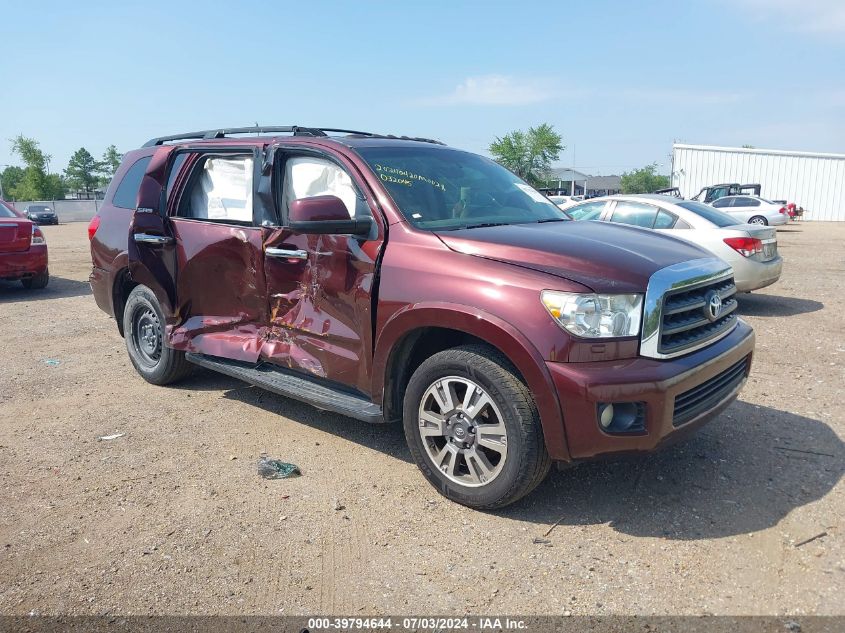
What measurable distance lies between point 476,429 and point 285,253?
68.2 inches

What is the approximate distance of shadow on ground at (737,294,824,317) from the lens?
342 inches

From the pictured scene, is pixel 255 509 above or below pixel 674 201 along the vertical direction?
below

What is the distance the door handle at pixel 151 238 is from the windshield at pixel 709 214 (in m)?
6.77

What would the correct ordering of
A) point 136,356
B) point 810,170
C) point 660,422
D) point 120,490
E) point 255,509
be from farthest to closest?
point 810,170 < point 136,356 < point 120,490 < point 255,509 < point 660,422

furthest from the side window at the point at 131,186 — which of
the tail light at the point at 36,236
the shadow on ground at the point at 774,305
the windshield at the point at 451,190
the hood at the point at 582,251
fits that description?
the shadow on ground at the point at 774,305

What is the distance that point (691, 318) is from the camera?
131 inches

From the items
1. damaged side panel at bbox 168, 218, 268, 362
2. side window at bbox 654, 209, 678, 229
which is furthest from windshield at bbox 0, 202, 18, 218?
side window at bbox 654, 209, 678, 229

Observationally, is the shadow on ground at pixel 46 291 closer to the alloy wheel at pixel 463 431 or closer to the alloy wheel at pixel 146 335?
the alloy wheel at pixel 146 335

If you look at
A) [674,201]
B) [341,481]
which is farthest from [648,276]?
[674,201]

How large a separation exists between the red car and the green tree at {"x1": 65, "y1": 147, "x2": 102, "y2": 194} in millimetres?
115496

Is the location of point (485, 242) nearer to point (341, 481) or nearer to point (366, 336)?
point (366, 336)

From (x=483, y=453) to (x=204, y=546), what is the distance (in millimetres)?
1457

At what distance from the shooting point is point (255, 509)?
3.51 meters

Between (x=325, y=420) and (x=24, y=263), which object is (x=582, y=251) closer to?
(x=325, y=420)
